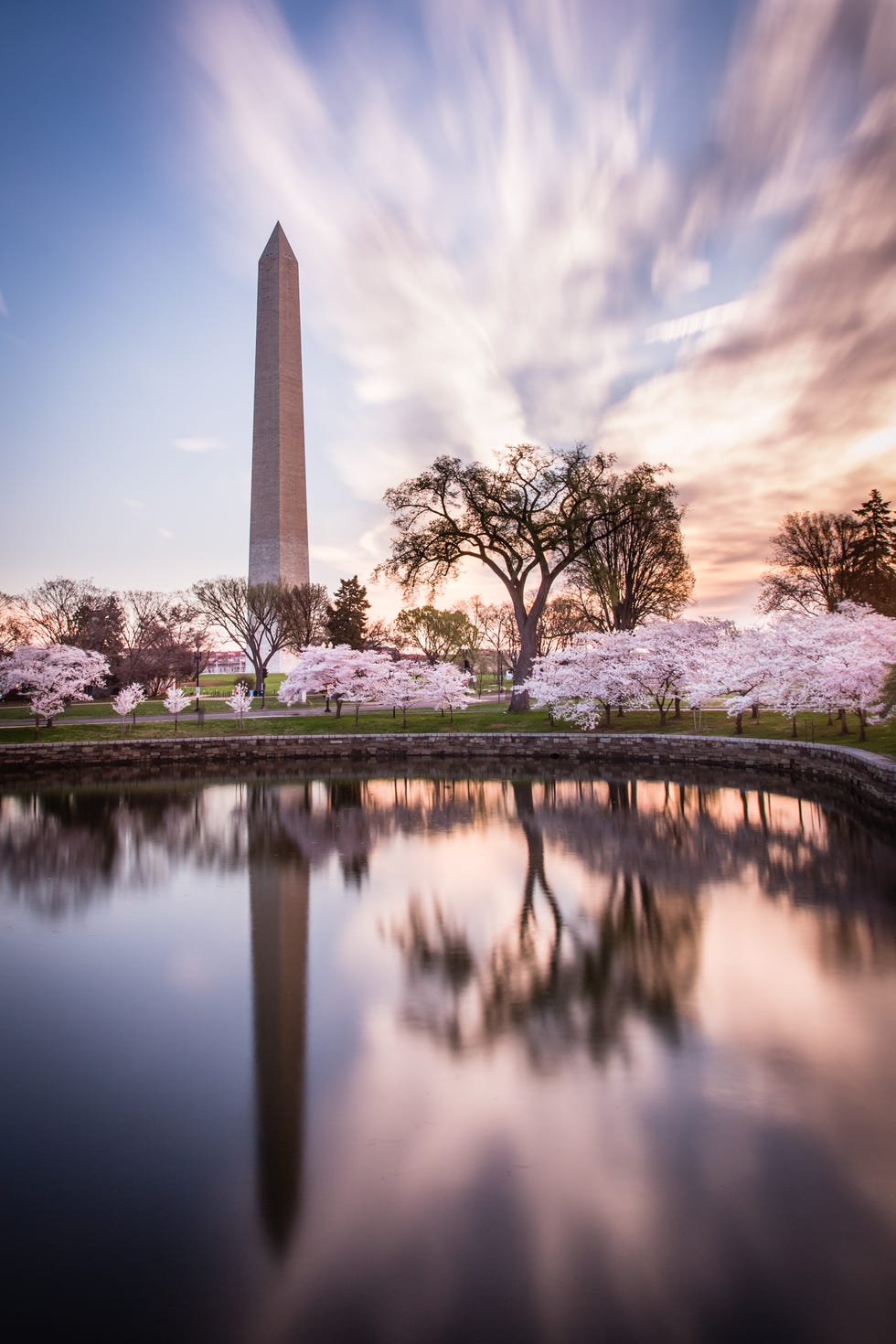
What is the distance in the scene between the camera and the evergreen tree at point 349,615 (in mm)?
51938

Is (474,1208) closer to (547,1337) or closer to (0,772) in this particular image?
(547,1337)

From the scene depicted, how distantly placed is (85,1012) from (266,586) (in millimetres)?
45273

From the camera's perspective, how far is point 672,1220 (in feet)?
12.6

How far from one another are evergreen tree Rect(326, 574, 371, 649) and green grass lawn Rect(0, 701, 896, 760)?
488 inches

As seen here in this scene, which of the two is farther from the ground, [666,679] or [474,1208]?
[666,679]

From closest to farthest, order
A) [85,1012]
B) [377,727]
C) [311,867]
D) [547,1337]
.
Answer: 1. [547,1337]
2. [85,1012]
3. [311,867]
4. [377,727]

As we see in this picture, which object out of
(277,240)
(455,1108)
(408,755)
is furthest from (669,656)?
(277,240)

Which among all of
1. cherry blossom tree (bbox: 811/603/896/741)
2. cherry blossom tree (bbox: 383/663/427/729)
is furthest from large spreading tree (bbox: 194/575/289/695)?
cherry blossom tree (bbox: 811/603/896/741)

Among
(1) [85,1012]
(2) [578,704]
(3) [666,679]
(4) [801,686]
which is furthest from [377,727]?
(1) [85,1012]

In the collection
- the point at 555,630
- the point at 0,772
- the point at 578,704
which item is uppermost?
the point at 555,630

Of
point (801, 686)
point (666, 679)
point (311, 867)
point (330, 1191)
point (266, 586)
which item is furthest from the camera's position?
point (266, 586)

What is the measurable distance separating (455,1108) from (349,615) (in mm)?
48480

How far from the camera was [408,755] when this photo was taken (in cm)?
3159

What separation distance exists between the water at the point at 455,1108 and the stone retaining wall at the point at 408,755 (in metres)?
13.4
